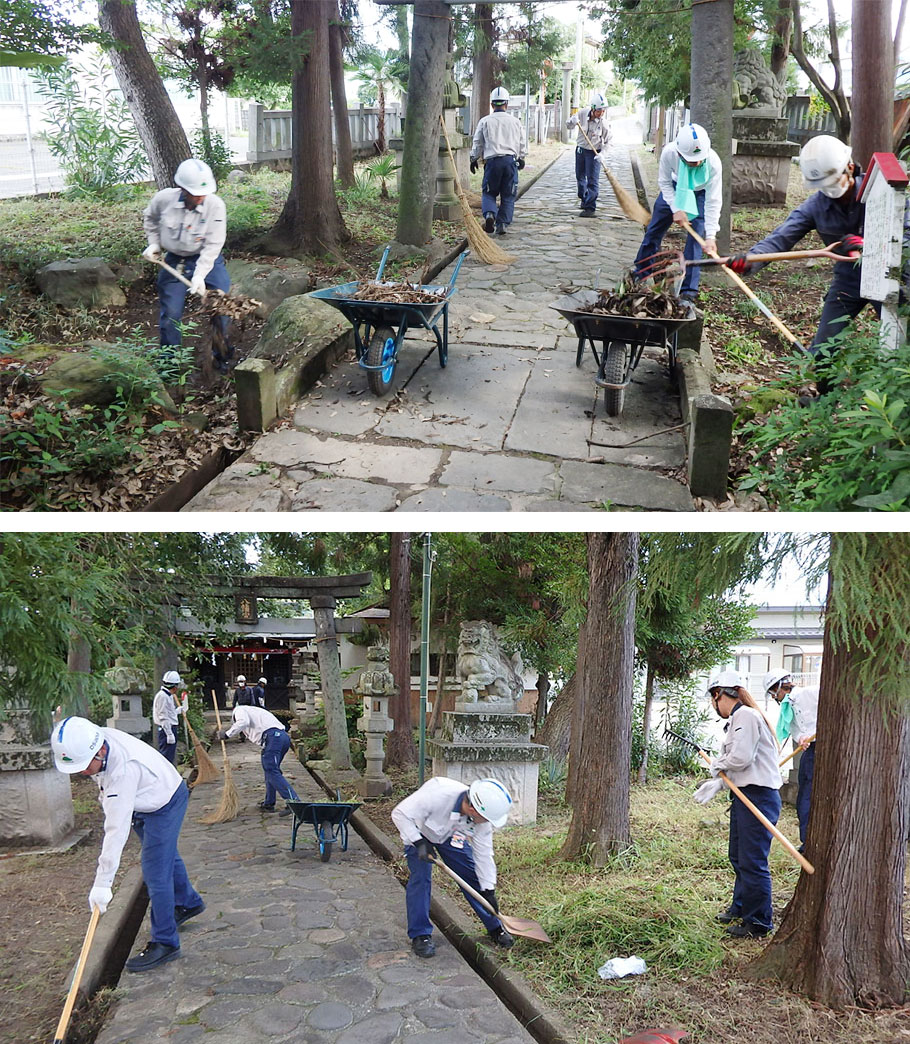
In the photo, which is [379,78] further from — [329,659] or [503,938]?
[503,938]

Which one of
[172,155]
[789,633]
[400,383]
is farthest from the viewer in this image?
[789,633]

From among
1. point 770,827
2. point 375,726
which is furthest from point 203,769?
point 770,827

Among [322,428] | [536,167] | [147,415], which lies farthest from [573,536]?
[536,167]

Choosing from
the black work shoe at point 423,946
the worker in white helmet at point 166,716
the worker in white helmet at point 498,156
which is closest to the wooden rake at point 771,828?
the black work shoe at point 423,946

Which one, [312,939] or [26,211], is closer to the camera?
[312,939]

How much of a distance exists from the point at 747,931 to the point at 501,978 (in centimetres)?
132

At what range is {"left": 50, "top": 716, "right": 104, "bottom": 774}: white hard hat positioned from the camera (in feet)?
13.8

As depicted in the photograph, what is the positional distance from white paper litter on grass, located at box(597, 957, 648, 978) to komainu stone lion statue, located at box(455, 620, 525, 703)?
144 inches

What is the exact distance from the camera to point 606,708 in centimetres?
612

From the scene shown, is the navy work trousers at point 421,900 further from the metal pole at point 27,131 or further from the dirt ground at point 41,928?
the metal pole at point 27,131

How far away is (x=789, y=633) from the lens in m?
13.7

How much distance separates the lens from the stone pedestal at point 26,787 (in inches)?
249

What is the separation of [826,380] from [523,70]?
18.2 meters

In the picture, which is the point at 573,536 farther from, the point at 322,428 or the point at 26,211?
the point at 26,211
